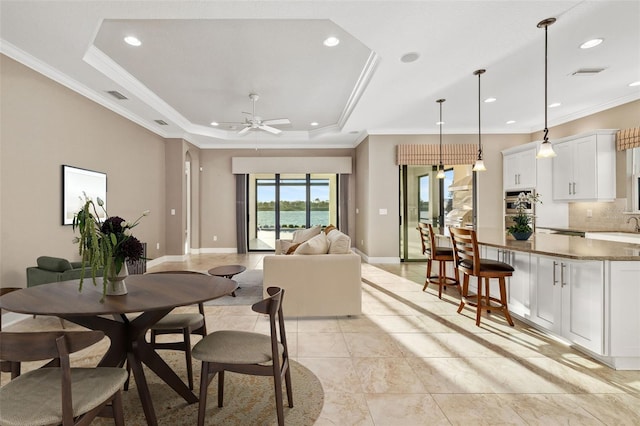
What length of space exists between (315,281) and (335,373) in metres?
1.12

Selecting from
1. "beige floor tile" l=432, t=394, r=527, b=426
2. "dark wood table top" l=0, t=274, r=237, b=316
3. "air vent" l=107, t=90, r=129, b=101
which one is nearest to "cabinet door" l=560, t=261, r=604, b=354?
"beige floor tile" l=432, t=394, r=527, b=426

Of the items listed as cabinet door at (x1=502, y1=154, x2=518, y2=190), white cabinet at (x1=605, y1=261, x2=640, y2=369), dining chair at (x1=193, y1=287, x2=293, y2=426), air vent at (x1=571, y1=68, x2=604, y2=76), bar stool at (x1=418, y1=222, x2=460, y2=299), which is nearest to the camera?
dining chair at (x1=193, y1=287, x2=293, y2=426)

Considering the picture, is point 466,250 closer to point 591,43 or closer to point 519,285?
point 519,285

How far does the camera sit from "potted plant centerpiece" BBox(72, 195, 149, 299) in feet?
5.21

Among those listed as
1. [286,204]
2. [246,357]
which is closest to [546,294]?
[246,357]

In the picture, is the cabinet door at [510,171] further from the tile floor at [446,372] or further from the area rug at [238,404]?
the area rug at [238,404]

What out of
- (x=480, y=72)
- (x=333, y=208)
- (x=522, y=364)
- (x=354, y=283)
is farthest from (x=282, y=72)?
(x=333, y=208)

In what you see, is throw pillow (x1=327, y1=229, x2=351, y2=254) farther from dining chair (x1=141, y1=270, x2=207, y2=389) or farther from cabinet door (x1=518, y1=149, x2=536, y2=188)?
cabinet door (x1=518, y1=149, x2=536, y2=188)

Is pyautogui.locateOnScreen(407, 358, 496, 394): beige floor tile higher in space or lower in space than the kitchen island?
lower

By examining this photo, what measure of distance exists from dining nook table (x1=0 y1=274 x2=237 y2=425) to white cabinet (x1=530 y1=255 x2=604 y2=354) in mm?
2633

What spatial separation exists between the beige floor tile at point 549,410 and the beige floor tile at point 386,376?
22.0 inches

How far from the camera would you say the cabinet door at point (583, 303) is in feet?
7.52

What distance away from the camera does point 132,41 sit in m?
3.27

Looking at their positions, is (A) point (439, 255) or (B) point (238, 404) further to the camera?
(A) point (439, 255)
